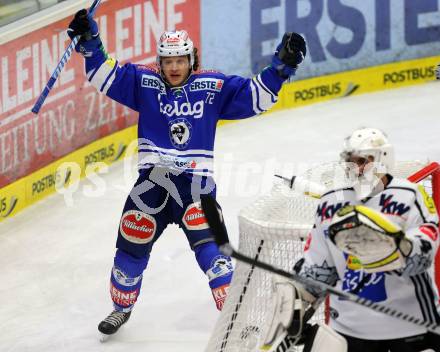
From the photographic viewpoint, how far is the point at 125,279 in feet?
16.1

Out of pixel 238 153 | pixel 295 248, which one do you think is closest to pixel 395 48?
pixel 238 153

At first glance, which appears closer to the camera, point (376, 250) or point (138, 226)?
point (376, 250)

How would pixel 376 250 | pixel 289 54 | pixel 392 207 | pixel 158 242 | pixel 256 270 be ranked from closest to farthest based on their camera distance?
pixel 376 250 < pixel 392 207 < pixel 256 270 < pixel 289 54 < pixel 158 242

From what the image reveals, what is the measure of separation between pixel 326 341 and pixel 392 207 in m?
0.40

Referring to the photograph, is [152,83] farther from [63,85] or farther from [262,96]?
[63,85]

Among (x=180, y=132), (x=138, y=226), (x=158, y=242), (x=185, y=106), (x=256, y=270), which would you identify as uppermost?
(x=185, y=106)

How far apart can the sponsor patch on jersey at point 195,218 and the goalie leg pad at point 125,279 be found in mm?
307

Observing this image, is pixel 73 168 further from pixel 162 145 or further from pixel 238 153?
pixel 162 145

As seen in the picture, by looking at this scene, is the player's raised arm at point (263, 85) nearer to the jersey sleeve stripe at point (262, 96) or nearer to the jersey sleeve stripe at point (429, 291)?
the jersey sleeve stripe at point (262, 96)

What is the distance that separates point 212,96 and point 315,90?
3975mm

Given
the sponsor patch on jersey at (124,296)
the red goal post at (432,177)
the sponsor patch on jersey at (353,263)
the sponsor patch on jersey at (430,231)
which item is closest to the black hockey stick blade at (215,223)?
the sponsor patch on jersey at (353,263)

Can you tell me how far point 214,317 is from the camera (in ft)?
17.0

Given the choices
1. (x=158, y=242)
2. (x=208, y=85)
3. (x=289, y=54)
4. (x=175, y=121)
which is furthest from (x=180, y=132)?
(x=158, y=242)

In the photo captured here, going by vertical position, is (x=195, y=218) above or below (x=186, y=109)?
below
